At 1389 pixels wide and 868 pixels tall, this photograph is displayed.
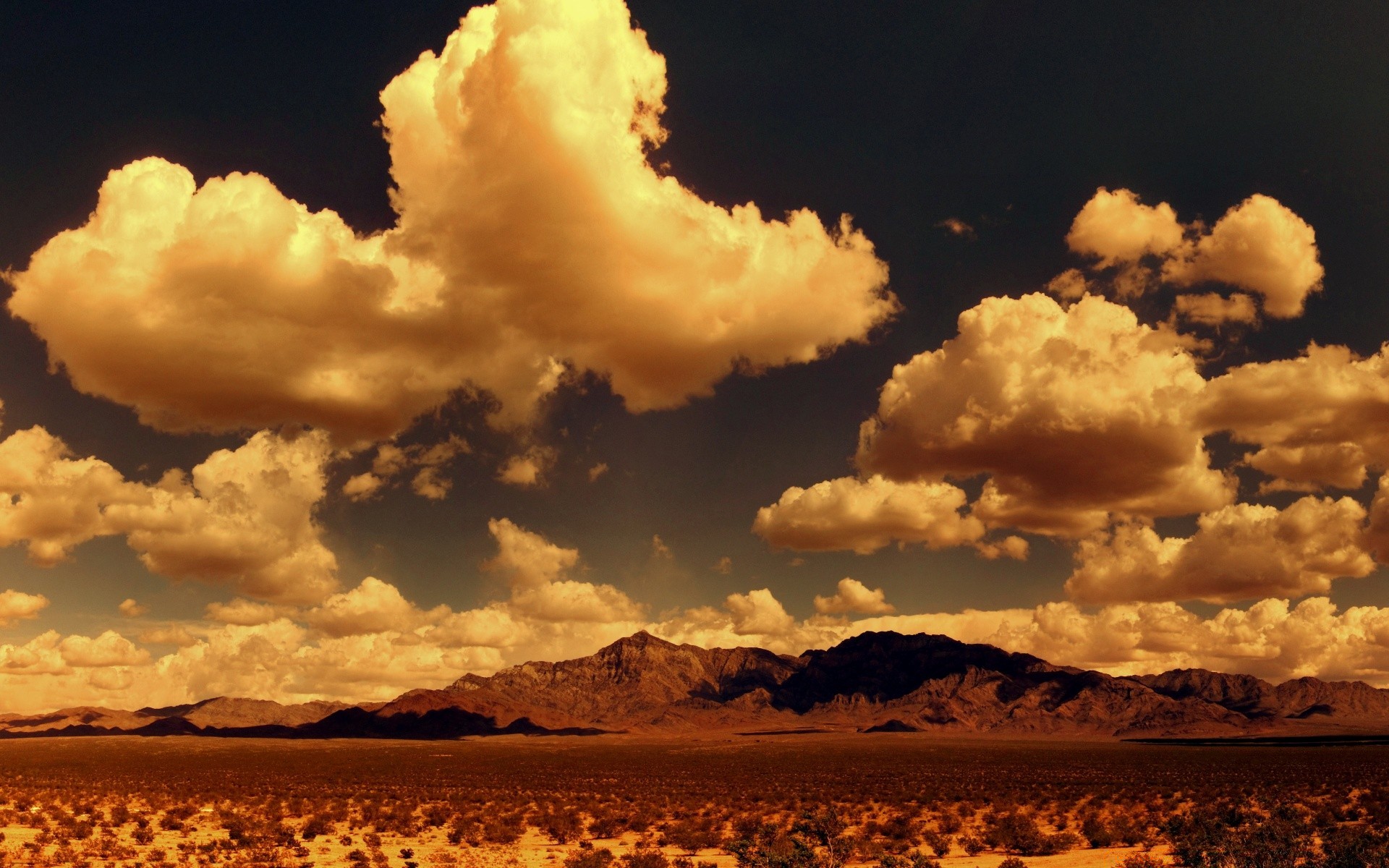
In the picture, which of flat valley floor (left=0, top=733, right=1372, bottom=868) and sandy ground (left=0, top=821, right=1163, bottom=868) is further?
flat valley floor (left=0, top=733, right=1372, bottom=868)

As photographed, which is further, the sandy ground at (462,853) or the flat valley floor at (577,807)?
the flat valley floor at (577,807)

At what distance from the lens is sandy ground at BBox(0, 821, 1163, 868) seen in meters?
29.1

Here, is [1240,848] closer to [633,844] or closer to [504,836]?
[633,844]

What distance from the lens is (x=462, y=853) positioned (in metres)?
32.1

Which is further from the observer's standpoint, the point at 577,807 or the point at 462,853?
the point at 577,807

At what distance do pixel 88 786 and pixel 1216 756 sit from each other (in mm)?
126015

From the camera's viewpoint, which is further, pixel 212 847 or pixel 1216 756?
pixel 1216 756

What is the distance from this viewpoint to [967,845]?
32.7 m

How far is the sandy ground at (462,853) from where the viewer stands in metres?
29.1

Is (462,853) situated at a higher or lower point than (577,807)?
higher

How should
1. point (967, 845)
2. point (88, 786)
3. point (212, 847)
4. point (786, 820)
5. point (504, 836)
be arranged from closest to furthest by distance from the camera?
point (212, 847) < point (967, 845) < point (504, 836) < point (786, 820) < point (88, 786)

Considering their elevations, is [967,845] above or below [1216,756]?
above

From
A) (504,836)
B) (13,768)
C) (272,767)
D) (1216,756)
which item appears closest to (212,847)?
(504,836)

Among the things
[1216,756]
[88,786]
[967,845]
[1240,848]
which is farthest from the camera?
[1216,756]
